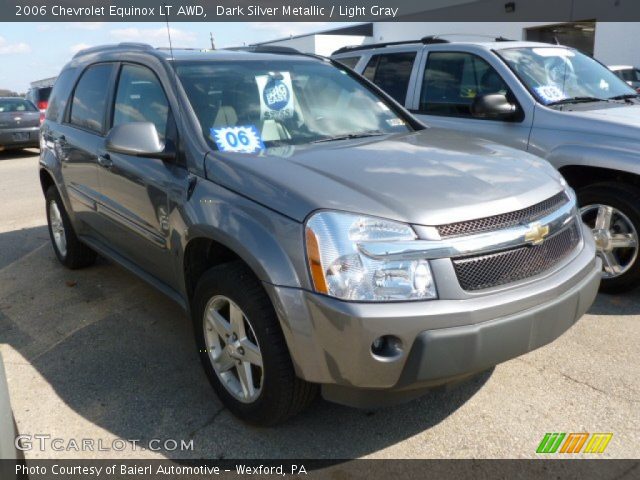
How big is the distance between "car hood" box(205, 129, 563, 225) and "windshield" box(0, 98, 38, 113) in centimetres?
1366

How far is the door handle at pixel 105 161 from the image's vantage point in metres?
3.65

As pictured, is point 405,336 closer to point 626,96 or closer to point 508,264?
point 508,264

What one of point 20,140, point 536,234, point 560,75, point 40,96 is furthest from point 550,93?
point 40,96

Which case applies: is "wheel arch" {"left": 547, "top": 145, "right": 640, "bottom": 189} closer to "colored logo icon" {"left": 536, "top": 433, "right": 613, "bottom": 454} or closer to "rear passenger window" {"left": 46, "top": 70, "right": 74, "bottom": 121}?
"colored logo icon" {"left": 536, "top": 433, "right": 613, "bottom": 454}

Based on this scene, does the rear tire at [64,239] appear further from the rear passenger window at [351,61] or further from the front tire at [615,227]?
the front tire at [615,227]

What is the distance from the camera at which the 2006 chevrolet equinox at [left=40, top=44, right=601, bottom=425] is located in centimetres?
217

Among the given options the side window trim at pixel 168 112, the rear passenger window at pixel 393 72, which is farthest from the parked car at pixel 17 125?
the side window trim at pixel 168 112

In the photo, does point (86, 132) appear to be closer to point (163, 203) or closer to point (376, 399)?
point (163, 203)

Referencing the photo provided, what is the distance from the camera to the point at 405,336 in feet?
6.97

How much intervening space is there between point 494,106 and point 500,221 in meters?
2.33

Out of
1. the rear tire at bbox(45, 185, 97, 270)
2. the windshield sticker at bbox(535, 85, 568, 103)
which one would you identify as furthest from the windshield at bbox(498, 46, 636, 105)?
the rear tire at bbox(45, 185, 97, 270)

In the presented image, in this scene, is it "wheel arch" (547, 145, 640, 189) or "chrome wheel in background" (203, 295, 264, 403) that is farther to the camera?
"wheel arch" (547, 145, 640, 189)

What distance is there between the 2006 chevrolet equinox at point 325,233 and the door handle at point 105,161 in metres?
0.01

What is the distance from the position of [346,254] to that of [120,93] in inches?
92.8
